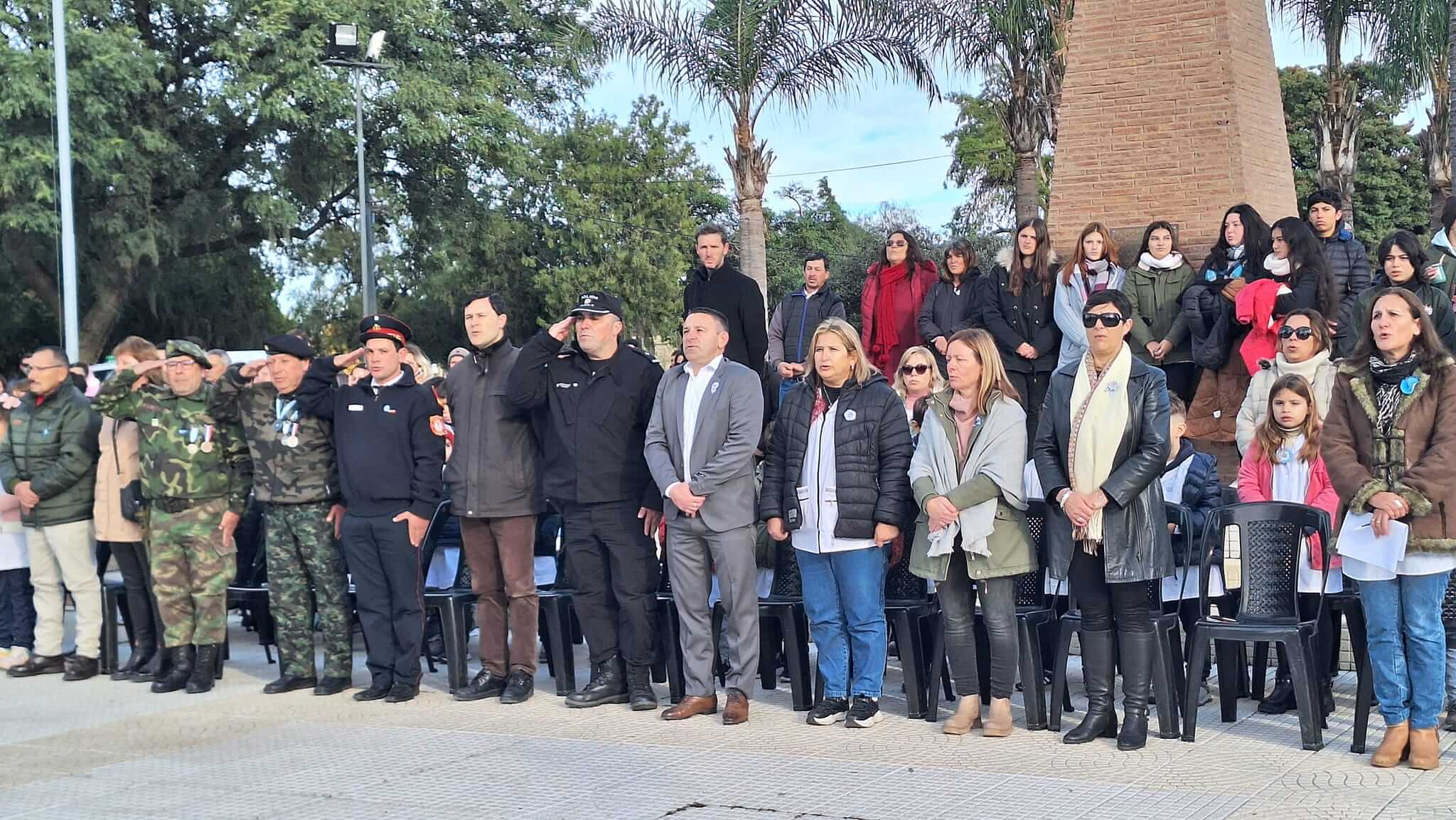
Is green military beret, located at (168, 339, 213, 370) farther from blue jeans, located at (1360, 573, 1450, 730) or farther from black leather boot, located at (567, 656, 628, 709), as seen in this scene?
blue jeans, located at (1360, 573, 1450, 730)

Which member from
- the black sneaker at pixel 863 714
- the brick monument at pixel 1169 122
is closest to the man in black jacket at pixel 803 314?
the brick monument at pixel 1169 122

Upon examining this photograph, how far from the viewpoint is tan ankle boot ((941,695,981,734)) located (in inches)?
261

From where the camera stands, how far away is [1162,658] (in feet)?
20.7

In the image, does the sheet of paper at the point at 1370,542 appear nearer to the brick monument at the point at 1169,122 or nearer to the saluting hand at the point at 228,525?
the brick monument at the point at 1169,122

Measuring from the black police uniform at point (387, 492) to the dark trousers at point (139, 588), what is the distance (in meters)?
1.73

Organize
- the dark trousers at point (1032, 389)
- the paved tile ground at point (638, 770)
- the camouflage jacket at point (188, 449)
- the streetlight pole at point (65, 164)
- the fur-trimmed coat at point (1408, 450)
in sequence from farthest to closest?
the streetlight pole at point (65, 164) < the dark trousers at point (1032, 389) < the camouflage jacket at point (188, 449) < the fur-trimmed coat at point (1408, 450) < the paved tile ground at point (638, 770)

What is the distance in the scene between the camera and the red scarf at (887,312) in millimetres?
10602

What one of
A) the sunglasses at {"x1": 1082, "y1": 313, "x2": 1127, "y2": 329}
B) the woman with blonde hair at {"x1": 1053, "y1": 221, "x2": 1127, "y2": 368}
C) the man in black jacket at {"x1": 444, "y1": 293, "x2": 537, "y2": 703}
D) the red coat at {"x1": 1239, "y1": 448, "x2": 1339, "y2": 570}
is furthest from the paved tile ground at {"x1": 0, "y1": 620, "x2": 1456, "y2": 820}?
the woman with blonde hair at {"x1": 1053, "y1": 221, "x2": 1127, "y2": 368}

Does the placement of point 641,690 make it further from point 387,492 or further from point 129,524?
point 129,524

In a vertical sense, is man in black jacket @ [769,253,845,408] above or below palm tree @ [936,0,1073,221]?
below

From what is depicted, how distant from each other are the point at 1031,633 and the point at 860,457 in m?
1.14

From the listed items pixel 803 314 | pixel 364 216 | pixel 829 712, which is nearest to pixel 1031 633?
pixel 829 712

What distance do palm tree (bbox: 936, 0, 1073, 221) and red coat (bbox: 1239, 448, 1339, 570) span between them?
35.5ft

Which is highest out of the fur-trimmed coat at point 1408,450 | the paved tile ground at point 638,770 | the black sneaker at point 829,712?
the fur-trimmed coat at point 1408,450
